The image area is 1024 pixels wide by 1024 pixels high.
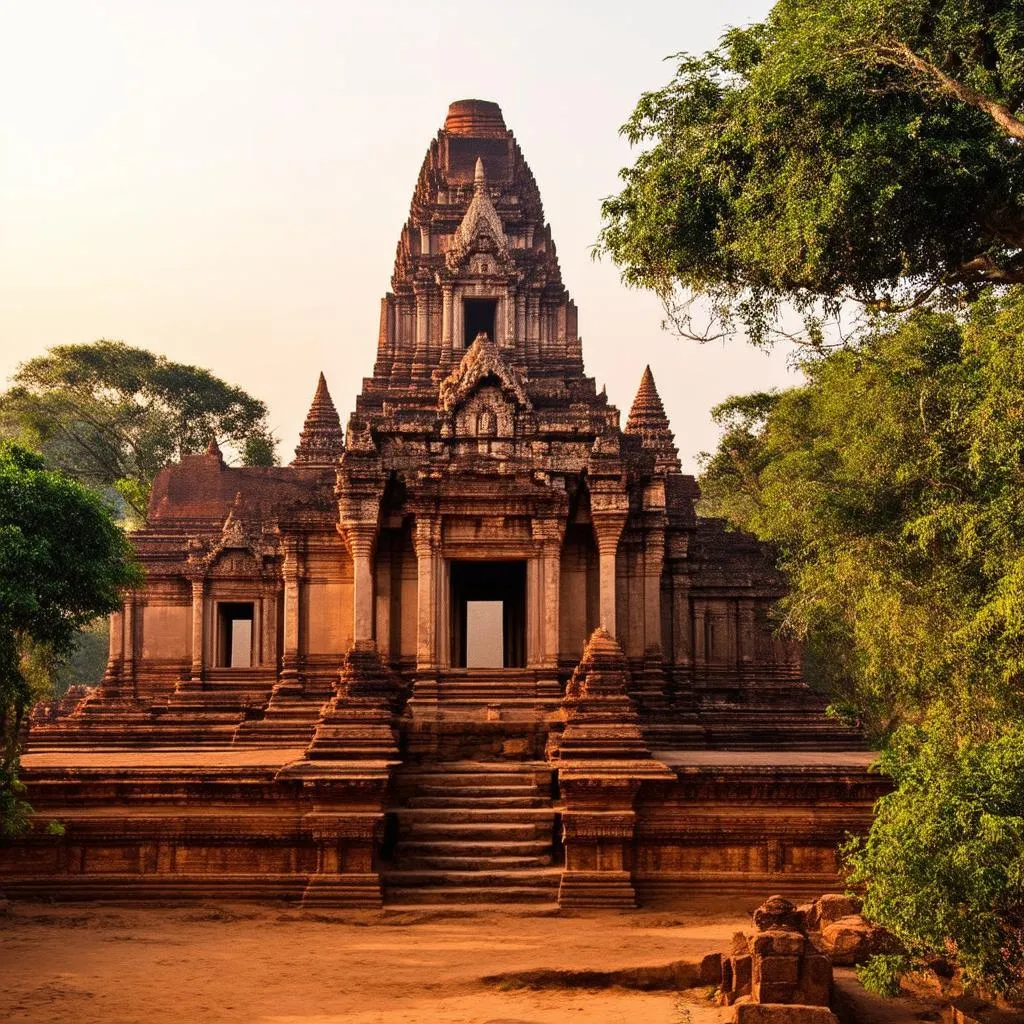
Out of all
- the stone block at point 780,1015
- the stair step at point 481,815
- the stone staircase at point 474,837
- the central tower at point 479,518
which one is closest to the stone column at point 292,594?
the central tower at point 479,518

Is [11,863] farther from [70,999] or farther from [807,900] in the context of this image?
[807,900]

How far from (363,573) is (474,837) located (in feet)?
21.9

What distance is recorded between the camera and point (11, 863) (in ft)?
48.5

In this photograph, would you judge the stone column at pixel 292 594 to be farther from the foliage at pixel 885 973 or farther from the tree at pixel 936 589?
the foliage at pixel 885 973

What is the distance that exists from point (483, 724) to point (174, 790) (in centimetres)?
437

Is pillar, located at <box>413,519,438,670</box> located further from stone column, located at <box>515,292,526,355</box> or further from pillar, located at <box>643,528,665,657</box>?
stone column, located at <box>515,292,526,355</box>

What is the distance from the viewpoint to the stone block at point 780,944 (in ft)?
33.4

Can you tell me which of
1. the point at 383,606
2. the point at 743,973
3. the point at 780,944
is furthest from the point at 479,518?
the point at 780,944

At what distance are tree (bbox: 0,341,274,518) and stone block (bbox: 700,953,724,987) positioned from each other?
1567 inches

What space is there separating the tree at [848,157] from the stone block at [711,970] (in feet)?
20.0

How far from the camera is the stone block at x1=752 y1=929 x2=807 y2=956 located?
10180 millimetres

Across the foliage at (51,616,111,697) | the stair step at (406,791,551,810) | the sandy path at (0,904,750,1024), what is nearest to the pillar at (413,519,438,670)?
the stair step at (406,791,551,810)

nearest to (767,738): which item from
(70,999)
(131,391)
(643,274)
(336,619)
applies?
(336,619)

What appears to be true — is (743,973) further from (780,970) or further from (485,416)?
(485,416)
